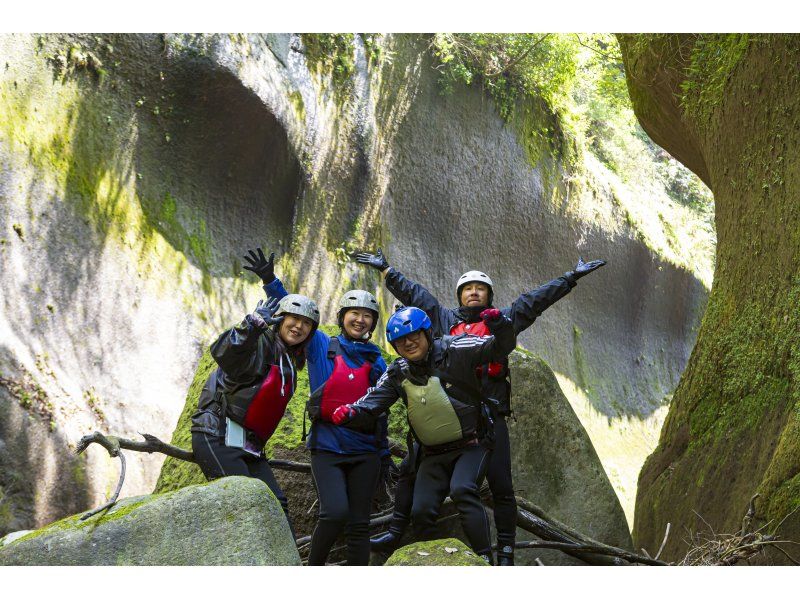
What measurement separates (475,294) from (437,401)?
3.35ft

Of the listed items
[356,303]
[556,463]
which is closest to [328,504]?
[356,303]

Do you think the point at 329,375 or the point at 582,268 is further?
the point at 582,268

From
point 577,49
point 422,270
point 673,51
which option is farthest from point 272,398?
point 577,49

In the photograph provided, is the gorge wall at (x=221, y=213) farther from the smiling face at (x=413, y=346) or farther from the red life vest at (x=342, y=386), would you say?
the smiling face at (x=413, y=346)

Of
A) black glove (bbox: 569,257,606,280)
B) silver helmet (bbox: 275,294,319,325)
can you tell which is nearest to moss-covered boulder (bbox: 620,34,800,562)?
black glove (bbox: 569,257,606,280)

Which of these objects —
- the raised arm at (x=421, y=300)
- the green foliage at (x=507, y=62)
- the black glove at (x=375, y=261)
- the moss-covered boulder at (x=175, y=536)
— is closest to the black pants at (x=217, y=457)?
the moss-covered boulder at (x=175, y=536)

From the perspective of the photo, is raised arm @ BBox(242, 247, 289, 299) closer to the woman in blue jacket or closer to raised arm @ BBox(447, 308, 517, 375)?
the woman in blue jacket

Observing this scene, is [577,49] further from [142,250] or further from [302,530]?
[302,530]

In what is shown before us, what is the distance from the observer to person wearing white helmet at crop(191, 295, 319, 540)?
4.36 m

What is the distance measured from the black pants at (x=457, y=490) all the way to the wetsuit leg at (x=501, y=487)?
21cm

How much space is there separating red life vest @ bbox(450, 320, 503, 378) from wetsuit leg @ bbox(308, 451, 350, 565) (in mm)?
973

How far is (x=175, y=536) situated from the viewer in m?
3.34

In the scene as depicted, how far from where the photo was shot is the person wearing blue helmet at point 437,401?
4.42m

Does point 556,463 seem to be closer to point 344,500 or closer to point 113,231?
point 344,500
